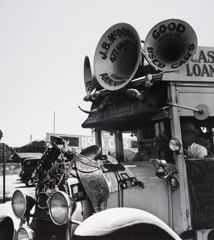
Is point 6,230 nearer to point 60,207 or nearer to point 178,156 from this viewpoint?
point 60,207

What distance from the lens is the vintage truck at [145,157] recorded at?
264 cm

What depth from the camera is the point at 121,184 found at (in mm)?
3029

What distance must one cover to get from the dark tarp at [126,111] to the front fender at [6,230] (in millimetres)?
1754

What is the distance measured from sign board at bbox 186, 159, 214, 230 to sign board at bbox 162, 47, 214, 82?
1004mm

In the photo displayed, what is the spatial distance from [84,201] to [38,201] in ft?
1.61

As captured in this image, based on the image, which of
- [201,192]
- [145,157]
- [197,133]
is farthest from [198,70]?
[201,192]

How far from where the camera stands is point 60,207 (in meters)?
2.29

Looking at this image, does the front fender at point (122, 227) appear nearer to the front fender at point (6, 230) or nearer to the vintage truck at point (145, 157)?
the vintage truck at point (145, 157)

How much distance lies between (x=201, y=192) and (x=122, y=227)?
60.9 inches

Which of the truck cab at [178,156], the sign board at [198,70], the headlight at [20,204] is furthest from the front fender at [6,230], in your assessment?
the sign board at [198,70]

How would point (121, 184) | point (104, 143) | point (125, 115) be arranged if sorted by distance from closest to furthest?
point (121, 184) → point (125, 115) → point (104, 143)

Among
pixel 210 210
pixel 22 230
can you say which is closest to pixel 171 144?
pixel 210 210

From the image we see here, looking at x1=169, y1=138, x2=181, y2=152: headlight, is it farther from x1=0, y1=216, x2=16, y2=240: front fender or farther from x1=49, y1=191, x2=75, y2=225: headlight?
x1=0, y1=216, x2=16, y2=240: front fender

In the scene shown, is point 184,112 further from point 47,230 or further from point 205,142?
point 47,230
